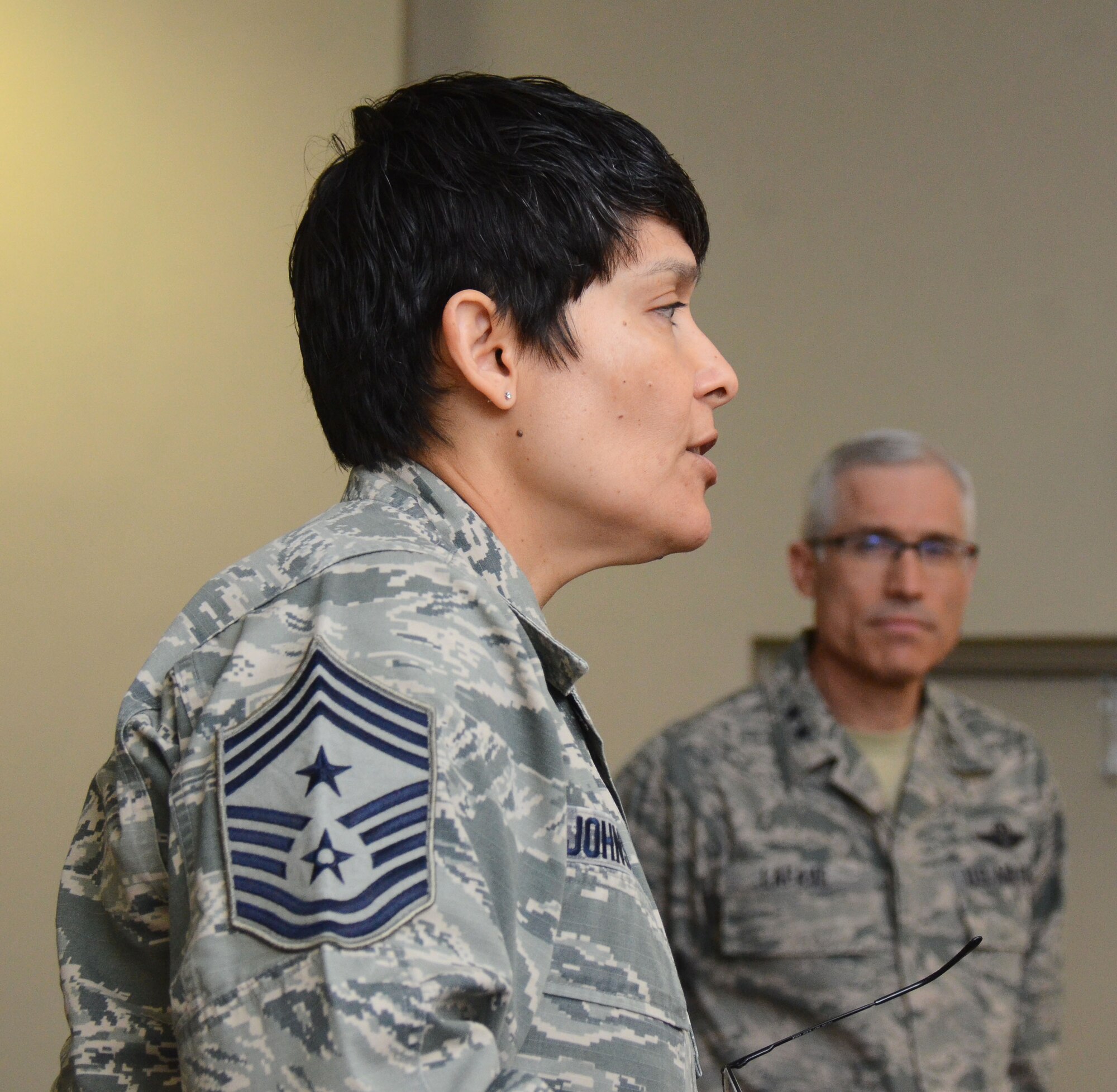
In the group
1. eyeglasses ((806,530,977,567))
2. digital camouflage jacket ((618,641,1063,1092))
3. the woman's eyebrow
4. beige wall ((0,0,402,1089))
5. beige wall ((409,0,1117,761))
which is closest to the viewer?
the woman's eyebrow

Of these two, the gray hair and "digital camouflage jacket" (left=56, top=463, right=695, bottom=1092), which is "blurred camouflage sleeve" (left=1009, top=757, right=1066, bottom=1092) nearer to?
the gray hair

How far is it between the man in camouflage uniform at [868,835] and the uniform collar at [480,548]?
121 centimetres

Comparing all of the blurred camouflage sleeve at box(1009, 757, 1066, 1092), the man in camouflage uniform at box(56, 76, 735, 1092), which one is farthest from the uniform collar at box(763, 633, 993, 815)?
the man in camouflage uniform at box(56, 76, 735, 1092)

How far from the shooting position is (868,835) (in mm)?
2084

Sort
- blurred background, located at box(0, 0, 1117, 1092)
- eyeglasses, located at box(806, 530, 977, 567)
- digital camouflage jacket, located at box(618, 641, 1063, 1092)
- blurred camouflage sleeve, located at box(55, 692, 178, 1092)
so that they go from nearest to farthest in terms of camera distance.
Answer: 1. blurred camouflage sleeve, located at box(55, 692, 178, 1092)
2. digital camouflage jacket, located at box(618, 641, 1063, 1092)
3. eyeglasses, located at box(806, 530, 977, 567)
4. blurred background, located at box(0, 0, 1117, 1092)

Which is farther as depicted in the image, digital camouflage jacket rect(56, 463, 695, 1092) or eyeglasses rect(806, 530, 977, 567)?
eyeglasses rect(806, 530, 977, 567)

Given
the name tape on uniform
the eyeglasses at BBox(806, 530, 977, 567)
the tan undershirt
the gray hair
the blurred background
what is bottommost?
the name tape on uniform

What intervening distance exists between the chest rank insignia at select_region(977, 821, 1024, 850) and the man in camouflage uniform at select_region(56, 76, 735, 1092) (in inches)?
52.0

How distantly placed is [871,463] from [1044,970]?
2.78ft

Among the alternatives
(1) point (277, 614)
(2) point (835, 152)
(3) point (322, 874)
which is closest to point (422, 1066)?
(3) point (322, 874)

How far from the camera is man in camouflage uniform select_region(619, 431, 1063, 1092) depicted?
6.41 feet

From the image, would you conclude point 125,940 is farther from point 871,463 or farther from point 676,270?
point 871,463

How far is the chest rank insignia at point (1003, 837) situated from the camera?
2.13 metres

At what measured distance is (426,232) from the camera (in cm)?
98
